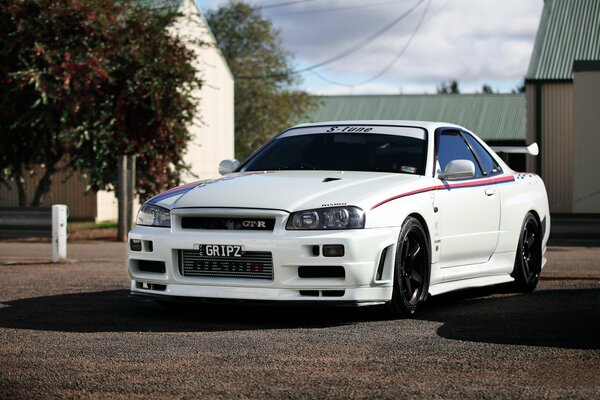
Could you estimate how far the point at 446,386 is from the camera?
6336mm

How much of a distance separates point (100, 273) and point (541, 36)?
25.4 m

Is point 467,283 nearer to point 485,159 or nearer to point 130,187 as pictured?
point 485,159

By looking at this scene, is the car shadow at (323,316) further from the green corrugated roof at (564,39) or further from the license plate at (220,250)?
the green corrugated roof at (564,39)

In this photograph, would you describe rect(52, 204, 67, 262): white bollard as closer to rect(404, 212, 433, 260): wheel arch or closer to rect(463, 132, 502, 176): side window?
rect(463, 132, 502, 176): side window

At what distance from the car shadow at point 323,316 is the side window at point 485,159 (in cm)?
115

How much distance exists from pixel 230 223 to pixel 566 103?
2666cm

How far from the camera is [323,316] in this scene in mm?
9586

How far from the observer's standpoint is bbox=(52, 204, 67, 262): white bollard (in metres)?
15.9

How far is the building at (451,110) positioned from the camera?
57.3 metres

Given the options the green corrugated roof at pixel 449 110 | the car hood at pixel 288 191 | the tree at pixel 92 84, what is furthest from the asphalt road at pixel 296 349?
the green corrugated roof at pixel 449 110

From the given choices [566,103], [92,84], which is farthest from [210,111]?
[92,84]

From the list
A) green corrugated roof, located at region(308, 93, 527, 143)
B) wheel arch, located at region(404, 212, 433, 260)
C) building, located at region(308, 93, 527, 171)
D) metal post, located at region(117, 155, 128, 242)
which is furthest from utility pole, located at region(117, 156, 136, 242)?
green corrugated roof, located at region(308, 93, 527, 143)

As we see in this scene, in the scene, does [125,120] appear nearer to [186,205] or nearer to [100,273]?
[100,273]

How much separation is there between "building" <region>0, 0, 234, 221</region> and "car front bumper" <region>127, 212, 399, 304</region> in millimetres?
20548
